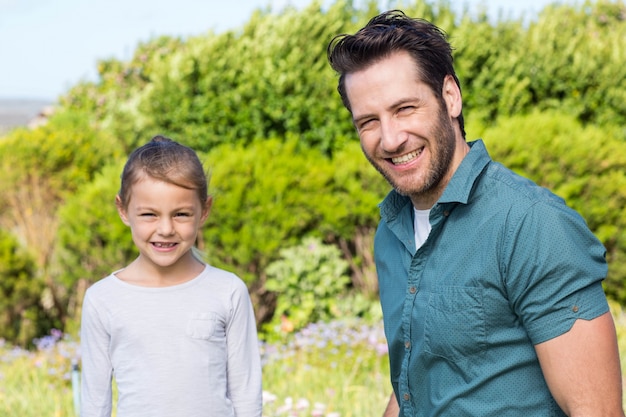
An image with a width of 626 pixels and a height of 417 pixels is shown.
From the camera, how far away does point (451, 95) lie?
6.55 feet

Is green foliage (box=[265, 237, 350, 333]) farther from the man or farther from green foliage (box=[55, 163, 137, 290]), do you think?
the man

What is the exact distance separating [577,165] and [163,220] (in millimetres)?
4973

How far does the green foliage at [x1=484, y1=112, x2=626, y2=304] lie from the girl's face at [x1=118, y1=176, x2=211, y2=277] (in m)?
4.37

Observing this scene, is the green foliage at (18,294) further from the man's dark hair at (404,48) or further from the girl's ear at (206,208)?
the man's dark hair at (404,48)

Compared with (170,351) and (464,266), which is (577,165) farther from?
(464,266)

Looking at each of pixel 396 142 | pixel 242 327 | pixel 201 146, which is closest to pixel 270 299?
pixel 201 146

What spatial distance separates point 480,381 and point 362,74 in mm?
797

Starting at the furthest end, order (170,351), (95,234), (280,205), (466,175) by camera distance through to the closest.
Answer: (95,234) < (280,205) < (170,351) < (466,175)

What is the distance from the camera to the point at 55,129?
8297 millimetres

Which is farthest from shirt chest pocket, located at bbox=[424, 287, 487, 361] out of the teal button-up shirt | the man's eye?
the man's eye

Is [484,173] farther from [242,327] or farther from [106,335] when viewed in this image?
[106,335]

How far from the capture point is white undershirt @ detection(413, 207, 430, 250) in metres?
2.03

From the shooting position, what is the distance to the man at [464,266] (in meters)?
1.62

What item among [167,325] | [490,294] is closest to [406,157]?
[490,294]
